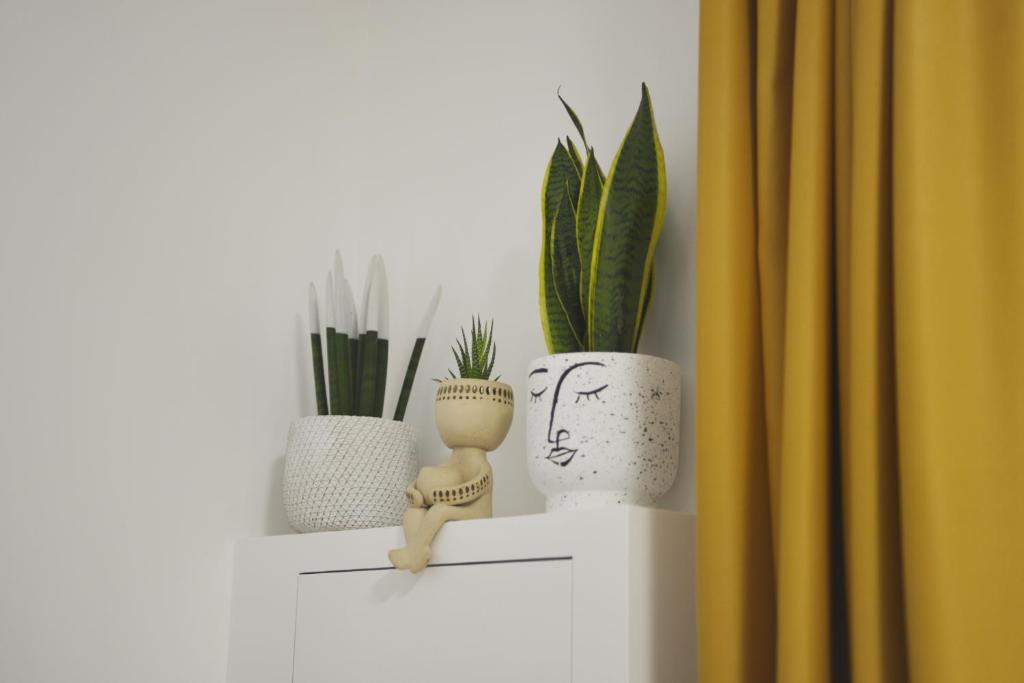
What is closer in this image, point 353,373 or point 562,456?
point 562,456

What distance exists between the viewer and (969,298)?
87 cm

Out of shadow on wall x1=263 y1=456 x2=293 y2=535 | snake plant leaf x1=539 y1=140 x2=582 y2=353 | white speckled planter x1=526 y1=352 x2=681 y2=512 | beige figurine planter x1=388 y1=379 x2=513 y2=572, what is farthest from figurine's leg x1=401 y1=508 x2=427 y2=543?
shadow on wall x1=263 y1=456 x2=293 y2=535

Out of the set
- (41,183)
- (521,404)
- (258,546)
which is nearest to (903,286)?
(521,404)

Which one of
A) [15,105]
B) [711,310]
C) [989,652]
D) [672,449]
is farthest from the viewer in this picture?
[15,105]

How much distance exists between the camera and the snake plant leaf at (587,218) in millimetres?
1197

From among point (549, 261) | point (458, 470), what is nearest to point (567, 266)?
point (549, 261)

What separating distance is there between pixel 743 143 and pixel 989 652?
551mm

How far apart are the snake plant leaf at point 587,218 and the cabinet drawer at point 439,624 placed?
314mm

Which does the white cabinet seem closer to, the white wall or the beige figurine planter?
the beige figurine planter

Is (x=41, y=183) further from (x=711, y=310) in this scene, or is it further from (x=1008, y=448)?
(x=1008, y=448)

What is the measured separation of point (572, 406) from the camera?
112cm

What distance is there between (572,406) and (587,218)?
245mm

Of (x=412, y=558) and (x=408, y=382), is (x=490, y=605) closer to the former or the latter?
(x=412, y=558)

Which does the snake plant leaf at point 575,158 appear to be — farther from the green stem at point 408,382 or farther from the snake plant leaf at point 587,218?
the green stem at point 408,382
